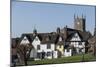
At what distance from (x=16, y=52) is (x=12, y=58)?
68mm

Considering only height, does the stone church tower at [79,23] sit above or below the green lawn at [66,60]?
above

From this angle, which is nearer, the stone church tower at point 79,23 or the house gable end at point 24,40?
the house gable end at point 24,40

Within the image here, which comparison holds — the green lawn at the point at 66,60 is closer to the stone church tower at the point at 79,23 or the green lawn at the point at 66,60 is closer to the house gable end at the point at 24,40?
the house gable end at the point at 24,40

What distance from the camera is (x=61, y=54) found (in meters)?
2.10

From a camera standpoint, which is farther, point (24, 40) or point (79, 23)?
point (79, 23)

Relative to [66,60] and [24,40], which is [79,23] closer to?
[66,60]

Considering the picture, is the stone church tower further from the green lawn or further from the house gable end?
the house gable end

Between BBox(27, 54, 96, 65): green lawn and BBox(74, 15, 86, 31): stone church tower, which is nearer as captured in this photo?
BBox(27, 54, 96, 65): green lawn

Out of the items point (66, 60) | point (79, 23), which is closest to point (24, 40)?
point (66, 60)

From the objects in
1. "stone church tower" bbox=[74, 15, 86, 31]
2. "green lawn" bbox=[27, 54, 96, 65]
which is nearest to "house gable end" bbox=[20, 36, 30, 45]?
"green lawn" bbox=[27, 54, 96, 65]

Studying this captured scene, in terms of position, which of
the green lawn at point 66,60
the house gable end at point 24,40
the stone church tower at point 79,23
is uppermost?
the stone church tower at point 79,23

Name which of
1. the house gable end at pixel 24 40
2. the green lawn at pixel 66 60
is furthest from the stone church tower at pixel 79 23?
the house gable end at pixel 24 40

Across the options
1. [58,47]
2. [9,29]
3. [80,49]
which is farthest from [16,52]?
[80,49]
